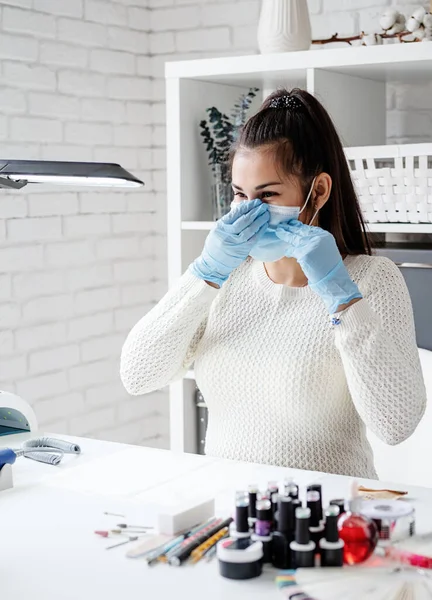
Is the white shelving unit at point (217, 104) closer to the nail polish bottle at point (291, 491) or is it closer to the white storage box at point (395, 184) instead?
the white storage box at point (395, 184)

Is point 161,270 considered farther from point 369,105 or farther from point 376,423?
point 376,423

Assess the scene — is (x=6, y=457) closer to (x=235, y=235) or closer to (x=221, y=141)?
(x=235, y=235)

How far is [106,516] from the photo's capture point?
1.53m

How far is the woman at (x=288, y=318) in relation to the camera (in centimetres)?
180

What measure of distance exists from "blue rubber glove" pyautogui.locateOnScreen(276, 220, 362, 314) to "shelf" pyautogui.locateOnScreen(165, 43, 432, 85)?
893 millimetres

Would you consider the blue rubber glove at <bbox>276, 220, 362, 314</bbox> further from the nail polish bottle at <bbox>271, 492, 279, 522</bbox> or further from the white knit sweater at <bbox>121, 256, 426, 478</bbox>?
the nail polish bottle at <bbox>271, 492, 279, 522</bbox>

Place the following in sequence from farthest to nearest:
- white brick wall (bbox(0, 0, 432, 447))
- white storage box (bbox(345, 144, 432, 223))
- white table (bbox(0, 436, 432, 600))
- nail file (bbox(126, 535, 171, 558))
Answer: white brick wall (bbox(0, 0, 432, 447)) → white storage box (bbox(345, 144, 432, 223)) → nail file (bbox(126, 535, 171, 558)) → white table (bbox(0, 436, 432, 600))

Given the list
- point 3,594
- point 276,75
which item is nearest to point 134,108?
point 276,75

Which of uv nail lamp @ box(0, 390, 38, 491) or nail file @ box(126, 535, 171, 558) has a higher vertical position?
uv nail lamp @ box(0, 390, 38, 491)

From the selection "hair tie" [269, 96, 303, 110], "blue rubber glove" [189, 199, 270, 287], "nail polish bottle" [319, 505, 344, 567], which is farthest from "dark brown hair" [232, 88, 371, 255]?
"nail polish bottle" [319, 505, 344, 567]

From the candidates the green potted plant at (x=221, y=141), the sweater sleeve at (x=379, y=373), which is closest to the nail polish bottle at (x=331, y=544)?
the sweater sleeve at (x=379, y=373)

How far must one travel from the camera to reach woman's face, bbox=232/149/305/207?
6.23 ft

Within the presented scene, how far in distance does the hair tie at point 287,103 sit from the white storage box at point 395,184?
1.82 feet

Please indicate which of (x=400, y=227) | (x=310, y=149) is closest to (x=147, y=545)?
(x=310, y=149)
